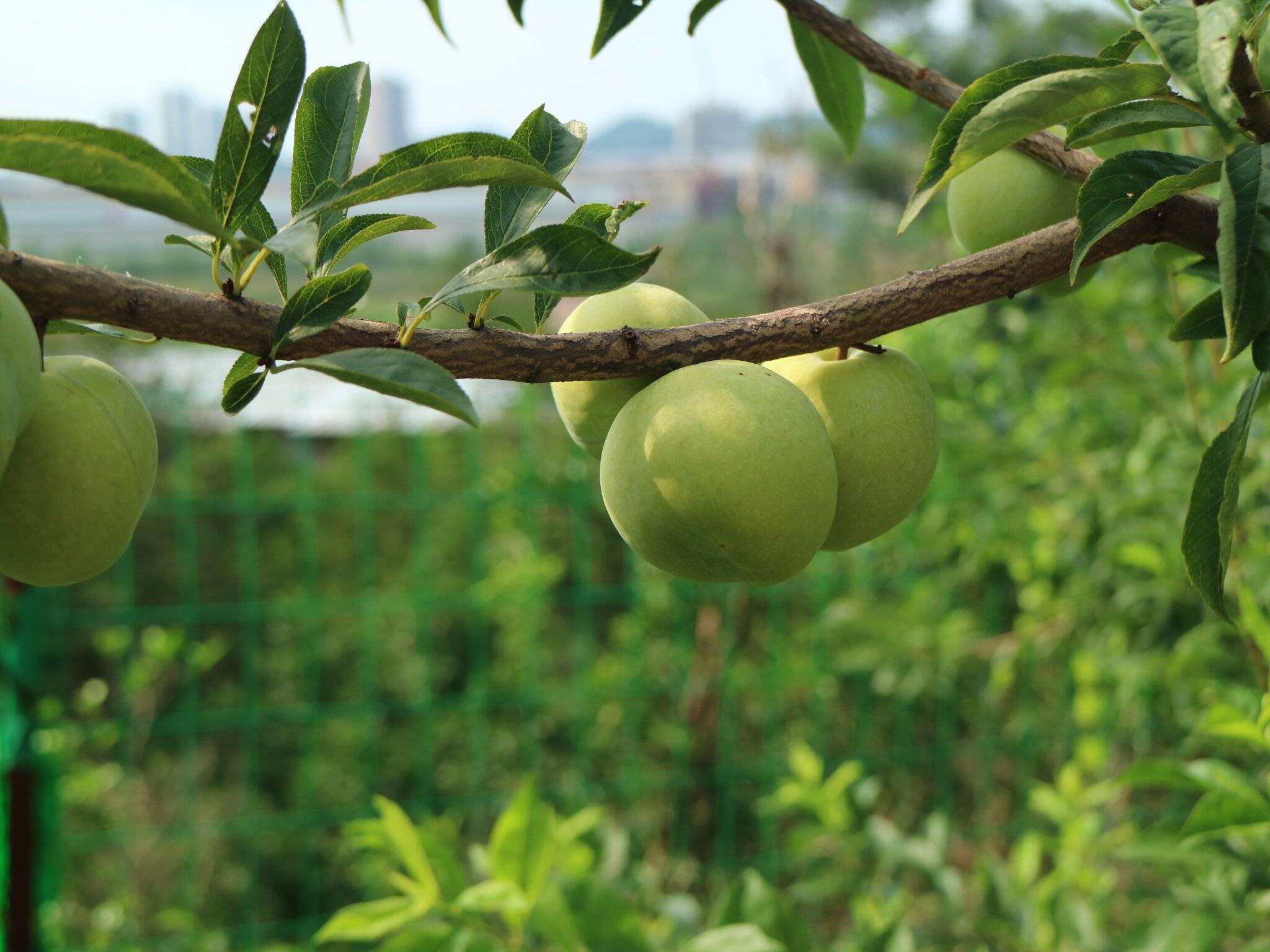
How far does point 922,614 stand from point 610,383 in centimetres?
152

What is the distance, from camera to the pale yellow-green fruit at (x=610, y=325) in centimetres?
53

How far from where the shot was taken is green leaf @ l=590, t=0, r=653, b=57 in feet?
1.84

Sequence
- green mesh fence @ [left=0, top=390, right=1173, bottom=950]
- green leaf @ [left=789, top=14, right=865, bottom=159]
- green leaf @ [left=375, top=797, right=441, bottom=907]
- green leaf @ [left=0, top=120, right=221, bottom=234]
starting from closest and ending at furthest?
green leaf @ [left=0, top=120, right=221, bottom=234]
green leaf @ [left=789, top=14, right=865, bottom=159]
green leaf @ [left=375, top=797, right=441, bottom=907]
green mesh fence @ [left=0, top=390, right=1173, bottom=950]

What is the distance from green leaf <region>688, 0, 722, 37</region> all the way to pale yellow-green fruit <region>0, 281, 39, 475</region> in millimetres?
451

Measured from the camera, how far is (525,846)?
0.86 m

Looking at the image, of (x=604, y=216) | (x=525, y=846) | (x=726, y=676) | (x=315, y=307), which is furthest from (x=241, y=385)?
(x=726, y=676)

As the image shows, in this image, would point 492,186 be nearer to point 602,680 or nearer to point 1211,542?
point 1211,542

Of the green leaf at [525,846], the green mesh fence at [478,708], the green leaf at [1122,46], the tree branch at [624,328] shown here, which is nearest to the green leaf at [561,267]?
the tree branch at [624,328]

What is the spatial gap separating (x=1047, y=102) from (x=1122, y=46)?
0.32 ft

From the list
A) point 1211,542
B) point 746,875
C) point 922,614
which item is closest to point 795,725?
point 922,614

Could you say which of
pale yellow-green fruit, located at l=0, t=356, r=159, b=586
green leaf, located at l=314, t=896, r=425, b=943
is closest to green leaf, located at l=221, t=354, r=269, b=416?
pale yellow-green fruit, located at l=0, t=356, r=159, b=586

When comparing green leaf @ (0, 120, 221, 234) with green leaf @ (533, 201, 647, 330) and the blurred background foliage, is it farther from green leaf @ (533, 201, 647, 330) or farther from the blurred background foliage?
the blurred background foliage

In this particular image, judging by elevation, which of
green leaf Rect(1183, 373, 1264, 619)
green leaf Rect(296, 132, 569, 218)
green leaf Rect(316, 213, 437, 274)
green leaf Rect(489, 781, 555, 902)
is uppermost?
green leaf Rect(296, 132, 569, 218)

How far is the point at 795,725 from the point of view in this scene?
291 centimetres
